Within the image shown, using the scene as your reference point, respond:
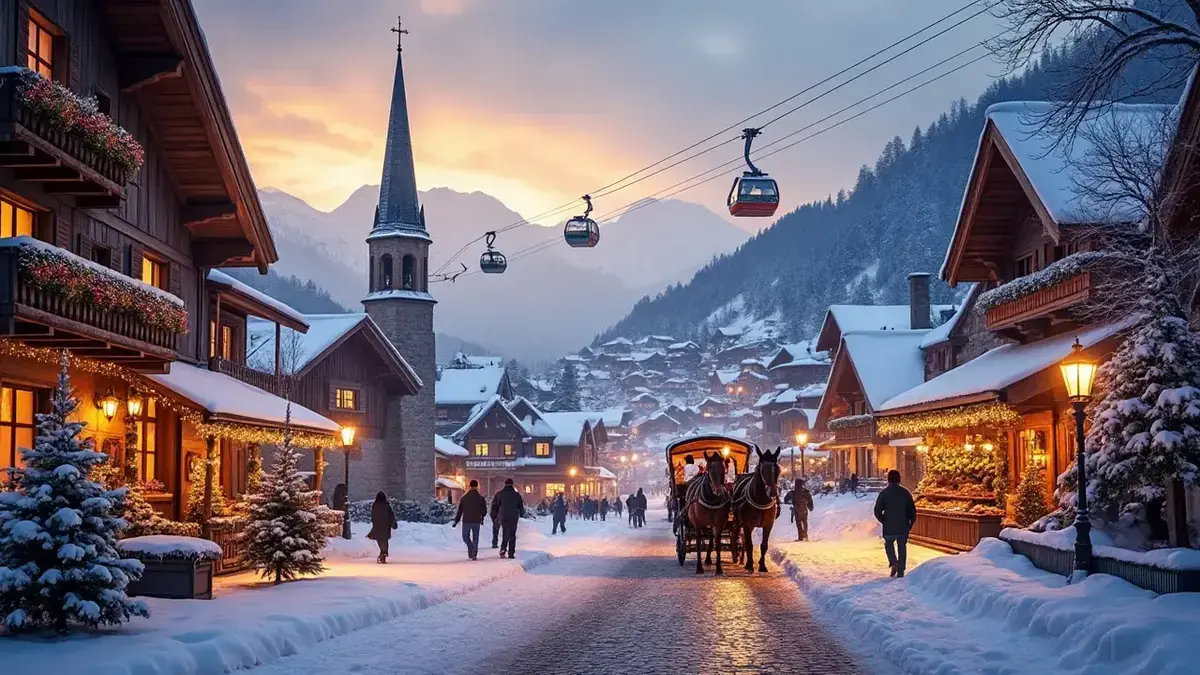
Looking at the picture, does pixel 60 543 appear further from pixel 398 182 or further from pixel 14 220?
pixel 398 182

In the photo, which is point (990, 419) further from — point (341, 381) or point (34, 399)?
point (341, 381)

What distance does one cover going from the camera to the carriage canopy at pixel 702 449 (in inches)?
1113

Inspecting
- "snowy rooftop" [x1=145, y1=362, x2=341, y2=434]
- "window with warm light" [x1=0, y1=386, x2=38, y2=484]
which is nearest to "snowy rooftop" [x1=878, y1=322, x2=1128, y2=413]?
"snowy rooftop" [x1=145, y1=362, x2=341, y2=434]

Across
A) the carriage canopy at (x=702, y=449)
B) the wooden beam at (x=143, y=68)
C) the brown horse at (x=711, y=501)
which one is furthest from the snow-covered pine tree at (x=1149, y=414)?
the wooden beam at (x=143, y=68)

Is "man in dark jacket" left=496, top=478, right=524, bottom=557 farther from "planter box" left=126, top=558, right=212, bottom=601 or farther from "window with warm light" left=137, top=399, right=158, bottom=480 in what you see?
"planter box" left=126, top=558, right=212, bottom=601

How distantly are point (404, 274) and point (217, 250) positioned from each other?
121 feet

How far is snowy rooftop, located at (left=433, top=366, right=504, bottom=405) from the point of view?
93.4m

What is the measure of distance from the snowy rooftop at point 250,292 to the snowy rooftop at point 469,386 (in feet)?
190

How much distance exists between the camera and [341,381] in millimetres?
49281

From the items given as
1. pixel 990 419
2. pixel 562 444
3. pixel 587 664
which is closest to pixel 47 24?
pixel 587 664

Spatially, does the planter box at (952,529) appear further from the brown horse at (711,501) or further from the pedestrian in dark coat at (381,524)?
the pedestrian in dark coat at (381,524)

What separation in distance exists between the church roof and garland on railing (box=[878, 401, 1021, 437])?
36.8 metres

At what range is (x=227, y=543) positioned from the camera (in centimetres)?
2375

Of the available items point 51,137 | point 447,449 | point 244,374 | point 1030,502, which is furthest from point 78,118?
point 447,449
